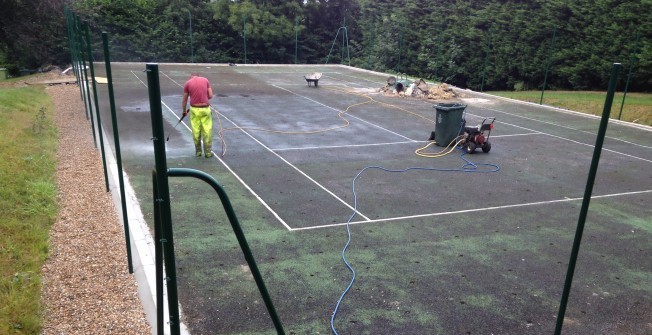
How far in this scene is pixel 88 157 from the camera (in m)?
10.6

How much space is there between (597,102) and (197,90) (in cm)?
1701

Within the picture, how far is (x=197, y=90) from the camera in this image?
1059 centimetres

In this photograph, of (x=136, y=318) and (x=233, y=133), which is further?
(x=233, y=133)

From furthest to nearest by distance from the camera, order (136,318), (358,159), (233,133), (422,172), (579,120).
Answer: (579,120)
(233,133)
(358,159)
(422,172)
(136,318)

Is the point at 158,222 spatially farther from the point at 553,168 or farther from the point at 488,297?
the point at 553,168

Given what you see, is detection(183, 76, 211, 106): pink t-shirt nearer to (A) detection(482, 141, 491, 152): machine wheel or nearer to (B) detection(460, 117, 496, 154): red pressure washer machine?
(B) detection(460, 117, 496, 154): red pressure washer machine

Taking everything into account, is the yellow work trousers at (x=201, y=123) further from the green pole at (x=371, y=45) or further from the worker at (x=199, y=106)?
the green pole at (x=371, y=45)

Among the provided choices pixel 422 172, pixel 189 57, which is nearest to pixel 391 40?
pixel 189 57

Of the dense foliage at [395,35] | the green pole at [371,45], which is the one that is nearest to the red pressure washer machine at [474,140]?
the dense foliage at [395,35]

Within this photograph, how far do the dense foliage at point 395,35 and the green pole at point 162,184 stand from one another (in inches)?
715

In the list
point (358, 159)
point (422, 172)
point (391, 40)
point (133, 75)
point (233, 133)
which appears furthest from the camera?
point (391, 40)

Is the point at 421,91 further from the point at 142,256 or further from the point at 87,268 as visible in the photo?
the point at 87,268

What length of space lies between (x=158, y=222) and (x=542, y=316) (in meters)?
4.14

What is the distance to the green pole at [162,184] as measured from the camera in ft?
9.25
